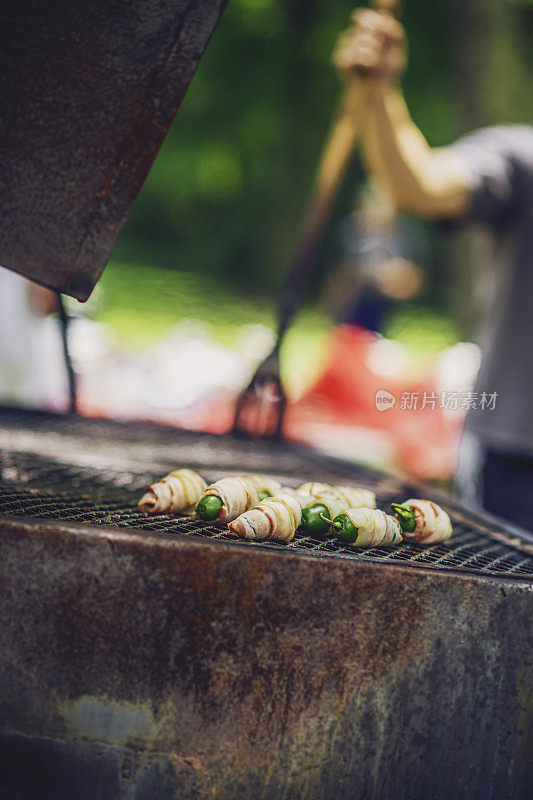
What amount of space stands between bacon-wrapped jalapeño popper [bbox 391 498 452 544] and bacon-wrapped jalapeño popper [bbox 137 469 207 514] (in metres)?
0.53

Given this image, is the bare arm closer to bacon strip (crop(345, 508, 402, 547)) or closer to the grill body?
bacon strip (crop(345, 508, 402, 547))

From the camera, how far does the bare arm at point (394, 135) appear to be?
3.03 m

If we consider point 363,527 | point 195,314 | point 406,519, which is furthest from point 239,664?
point 195,314

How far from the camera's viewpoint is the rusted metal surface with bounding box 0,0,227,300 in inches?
63.9

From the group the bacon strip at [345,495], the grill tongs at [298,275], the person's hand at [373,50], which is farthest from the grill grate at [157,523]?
the person's hand at [373,50]

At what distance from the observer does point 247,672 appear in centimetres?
144

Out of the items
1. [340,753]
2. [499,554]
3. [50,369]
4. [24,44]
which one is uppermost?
[24,44]

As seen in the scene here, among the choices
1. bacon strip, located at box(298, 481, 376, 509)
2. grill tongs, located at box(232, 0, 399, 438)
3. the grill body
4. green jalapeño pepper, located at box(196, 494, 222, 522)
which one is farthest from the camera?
grill tongs, located at box(232, 0, 399, 438)

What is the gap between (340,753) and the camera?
1.46 meters

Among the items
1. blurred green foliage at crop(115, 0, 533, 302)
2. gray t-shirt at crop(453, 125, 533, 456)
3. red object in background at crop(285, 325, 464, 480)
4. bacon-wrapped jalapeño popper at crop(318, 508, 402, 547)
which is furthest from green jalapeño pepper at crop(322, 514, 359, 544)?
blurred green foliage at crop(115, 0, 533, 302)

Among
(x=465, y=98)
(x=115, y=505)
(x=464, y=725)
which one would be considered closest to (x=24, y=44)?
(x=115, y=505)

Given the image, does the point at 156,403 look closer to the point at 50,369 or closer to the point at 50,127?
the point at 50,369

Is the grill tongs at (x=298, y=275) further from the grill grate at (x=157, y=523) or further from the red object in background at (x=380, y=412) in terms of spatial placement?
the red object in background at (x=380, y=412)

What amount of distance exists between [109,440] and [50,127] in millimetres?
1626
